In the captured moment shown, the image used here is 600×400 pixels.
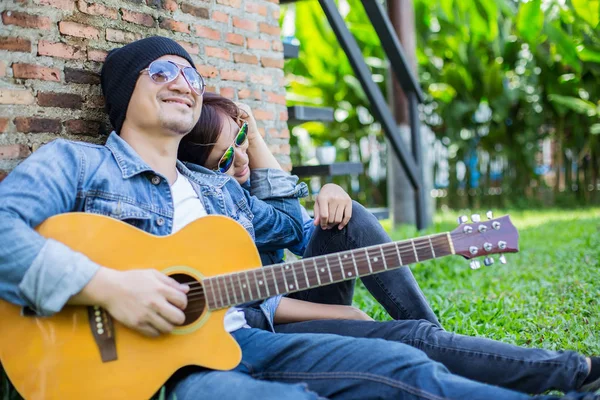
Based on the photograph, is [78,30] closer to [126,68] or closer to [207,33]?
[126,68]

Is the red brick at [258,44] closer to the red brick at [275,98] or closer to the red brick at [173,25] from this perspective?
the red brick at [275,98]

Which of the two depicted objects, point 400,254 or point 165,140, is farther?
point 165,140

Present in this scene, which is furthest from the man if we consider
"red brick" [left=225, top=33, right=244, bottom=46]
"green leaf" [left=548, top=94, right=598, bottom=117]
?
"green leaf" [left=548, top=94, right=598, bottom=117]

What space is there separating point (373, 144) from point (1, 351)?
8414 mm

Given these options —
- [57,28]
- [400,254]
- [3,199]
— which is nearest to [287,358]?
[400,254]

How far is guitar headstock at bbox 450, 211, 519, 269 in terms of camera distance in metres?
2.07

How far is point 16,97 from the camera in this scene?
8.27 feet

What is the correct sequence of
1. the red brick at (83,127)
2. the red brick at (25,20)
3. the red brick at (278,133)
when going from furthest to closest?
the red brick at (278,133) < the red brick at (83,127) < the red brick at (25,20)

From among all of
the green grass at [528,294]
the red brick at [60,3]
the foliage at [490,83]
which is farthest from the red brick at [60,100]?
the foliage at [490,83]

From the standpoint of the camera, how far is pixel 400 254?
2.04m

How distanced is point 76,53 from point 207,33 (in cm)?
89

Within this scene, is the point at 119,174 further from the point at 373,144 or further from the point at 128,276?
the point at 373,144

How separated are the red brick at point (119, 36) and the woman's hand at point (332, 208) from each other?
4.02 feet

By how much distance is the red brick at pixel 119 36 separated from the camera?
2891 mm
